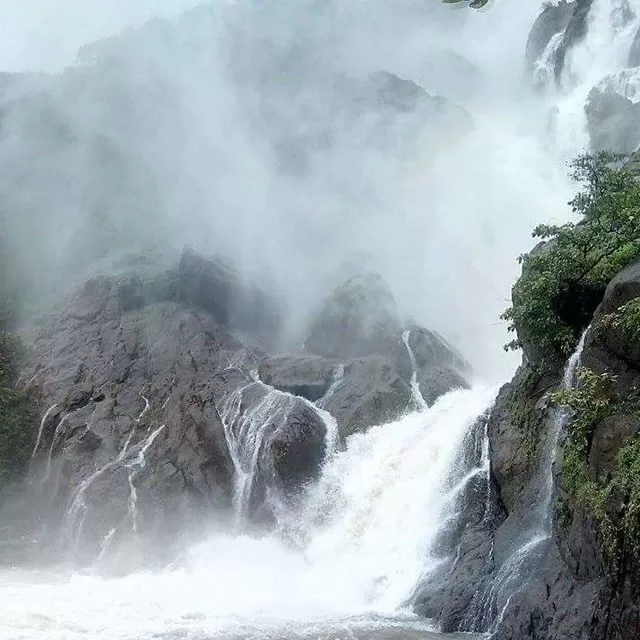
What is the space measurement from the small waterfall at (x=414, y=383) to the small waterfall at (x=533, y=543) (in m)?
10.1

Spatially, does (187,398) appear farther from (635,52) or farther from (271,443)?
(635,52)

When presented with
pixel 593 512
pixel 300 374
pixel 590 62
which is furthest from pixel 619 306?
pixel 590 62

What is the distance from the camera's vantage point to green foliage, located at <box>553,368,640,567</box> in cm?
1156

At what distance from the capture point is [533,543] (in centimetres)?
1516

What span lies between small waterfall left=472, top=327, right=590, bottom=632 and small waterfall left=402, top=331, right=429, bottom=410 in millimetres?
10074

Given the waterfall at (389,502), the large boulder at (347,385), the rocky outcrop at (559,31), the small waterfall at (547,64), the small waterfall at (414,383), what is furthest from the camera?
the small waterfall at (547,64)

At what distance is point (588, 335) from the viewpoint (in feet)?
50.1

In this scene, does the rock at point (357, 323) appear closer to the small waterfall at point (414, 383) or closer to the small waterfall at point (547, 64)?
the small waterfall at point (414, 383)

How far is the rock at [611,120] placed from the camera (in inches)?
1625

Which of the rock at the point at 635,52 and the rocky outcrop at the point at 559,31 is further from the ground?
the rocky outcrop at the point at 559,31

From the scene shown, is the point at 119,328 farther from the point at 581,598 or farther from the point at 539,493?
the point at 581,598

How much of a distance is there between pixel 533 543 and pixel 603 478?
309 cm

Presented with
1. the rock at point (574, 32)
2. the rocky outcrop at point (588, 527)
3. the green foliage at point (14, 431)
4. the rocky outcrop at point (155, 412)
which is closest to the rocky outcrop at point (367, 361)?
the rocky outcrop at point (155, 412)

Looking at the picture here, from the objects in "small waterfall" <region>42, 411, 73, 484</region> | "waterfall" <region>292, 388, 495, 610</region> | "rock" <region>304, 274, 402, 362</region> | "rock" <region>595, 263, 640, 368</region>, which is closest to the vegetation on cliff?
"small waterfall" <region>42, 411, 73, 484</region>
